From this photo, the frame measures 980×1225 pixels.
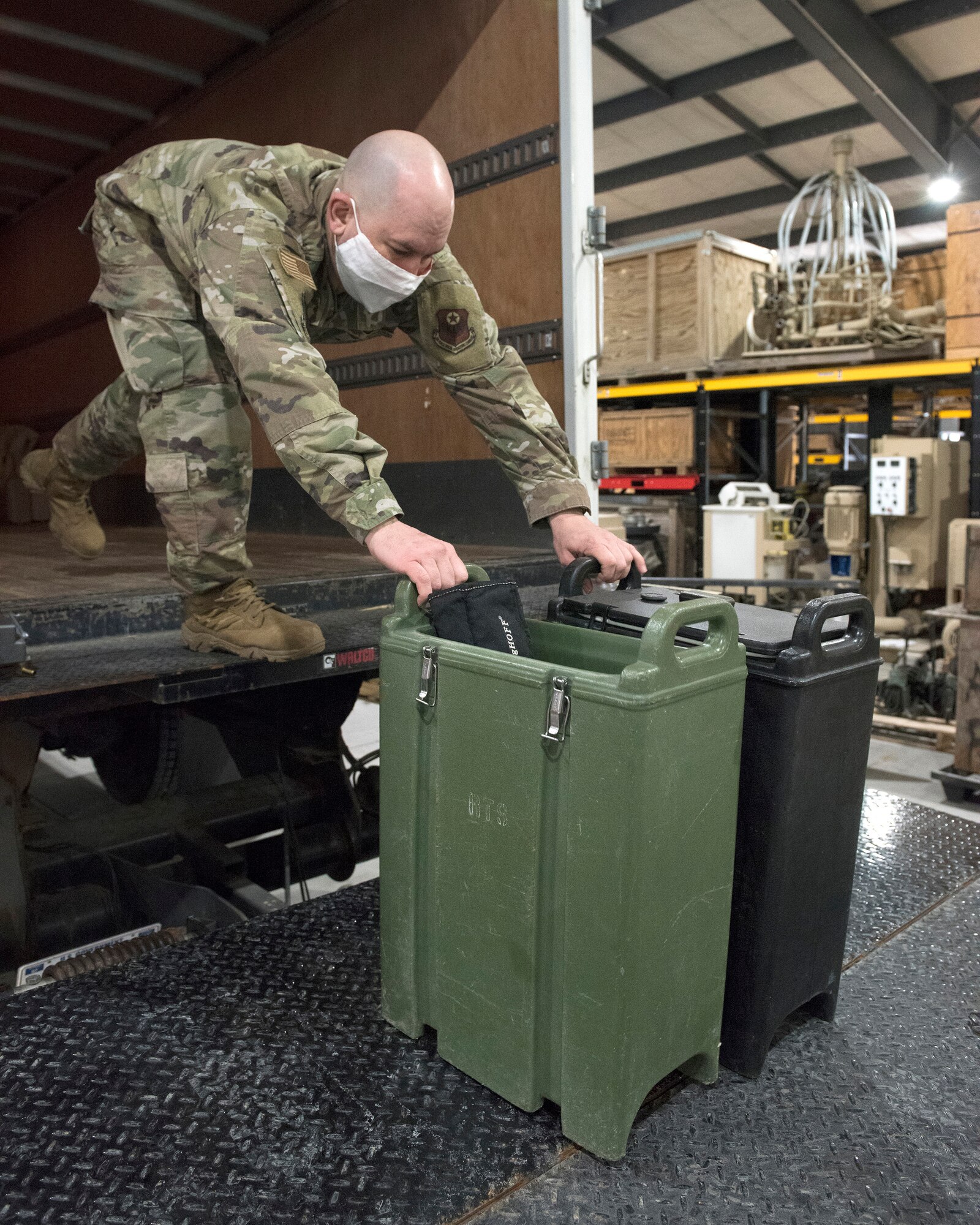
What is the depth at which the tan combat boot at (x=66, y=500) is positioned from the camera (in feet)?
8.98

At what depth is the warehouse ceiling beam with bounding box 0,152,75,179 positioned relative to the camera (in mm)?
5293

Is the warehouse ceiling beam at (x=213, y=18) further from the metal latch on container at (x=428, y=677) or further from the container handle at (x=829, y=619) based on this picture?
the container handle at (x=829, y=619)

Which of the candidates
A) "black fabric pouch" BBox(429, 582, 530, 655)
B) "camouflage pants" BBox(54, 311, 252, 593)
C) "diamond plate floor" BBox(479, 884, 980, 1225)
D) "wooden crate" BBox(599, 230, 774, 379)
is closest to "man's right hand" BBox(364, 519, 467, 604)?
"black fabric pouch" BBox(429, 582, 530, 655)

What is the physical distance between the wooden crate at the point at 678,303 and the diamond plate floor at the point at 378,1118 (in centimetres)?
617

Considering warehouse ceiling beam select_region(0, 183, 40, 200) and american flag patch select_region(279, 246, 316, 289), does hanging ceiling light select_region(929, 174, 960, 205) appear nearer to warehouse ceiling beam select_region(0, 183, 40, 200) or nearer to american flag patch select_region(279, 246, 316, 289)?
warehouse ceiling beam select_region(0, 183, 40, 200)

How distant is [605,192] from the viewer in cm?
1320

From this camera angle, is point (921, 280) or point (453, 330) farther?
point (921, 280)

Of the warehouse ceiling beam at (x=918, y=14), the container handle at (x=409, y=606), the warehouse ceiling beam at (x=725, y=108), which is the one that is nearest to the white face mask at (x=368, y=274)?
the container handle at (x=409, y=606)

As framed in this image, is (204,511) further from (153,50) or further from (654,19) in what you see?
(654,19)

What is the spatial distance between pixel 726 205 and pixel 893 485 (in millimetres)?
9163

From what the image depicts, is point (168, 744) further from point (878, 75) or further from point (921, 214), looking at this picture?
point (921, 214)

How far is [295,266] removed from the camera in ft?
6.14

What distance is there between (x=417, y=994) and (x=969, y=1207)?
2.64ft

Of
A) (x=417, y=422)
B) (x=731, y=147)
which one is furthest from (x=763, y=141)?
(x=417, y=422)
